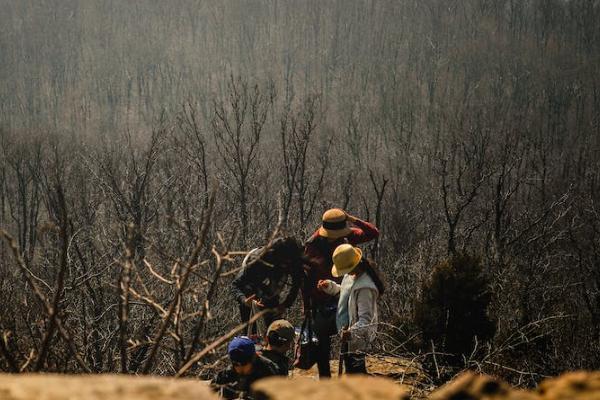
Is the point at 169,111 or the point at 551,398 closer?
the point at 551,398

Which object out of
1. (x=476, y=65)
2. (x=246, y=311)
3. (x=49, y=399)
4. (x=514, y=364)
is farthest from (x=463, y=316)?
(x=476, y=65)

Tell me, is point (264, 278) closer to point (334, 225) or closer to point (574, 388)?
point (334, 225)

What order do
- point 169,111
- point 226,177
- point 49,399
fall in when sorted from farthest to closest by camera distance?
point 169,111 → point 226,177 → point 49,399

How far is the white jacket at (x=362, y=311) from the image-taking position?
4.63 m

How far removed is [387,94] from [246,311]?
2555 inches

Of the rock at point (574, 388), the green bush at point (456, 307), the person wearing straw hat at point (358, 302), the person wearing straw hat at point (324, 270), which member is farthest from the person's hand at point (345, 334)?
the rock at point (574, 388)

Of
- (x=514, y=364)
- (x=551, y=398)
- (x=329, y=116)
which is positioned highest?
(x=551, y=398)

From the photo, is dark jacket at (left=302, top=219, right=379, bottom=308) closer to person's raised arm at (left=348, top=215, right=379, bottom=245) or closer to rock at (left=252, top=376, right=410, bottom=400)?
person's raised arm at (left=348, top=215, right=379, bottom=245)

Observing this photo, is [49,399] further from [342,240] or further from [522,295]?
[522,295]

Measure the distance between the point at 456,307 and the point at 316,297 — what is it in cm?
199

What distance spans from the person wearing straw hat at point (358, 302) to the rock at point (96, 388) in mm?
3284

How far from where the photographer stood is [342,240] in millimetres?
5570

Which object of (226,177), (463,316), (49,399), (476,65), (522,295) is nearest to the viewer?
(49,399)

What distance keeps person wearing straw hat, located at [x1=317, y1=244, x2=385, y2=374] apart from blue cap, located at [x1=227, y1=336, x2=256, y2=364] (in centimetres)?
80
